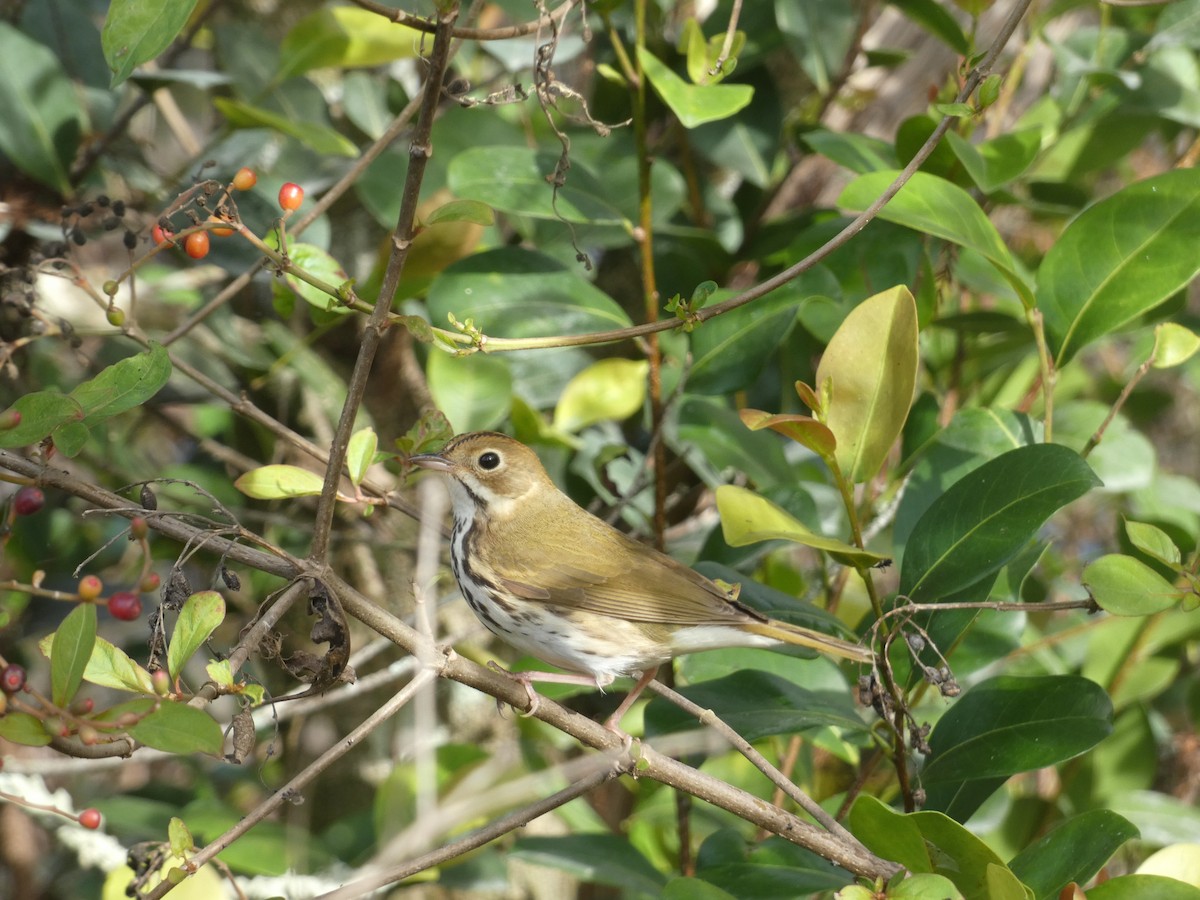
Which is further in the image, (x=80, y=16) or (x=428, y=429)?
(x=80, y=16)

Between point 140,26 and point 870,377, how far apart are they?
3.57 feet

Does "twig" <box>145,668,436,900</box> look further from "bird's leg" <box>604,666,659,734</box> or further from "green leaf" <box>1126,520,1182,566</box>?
"green leaf" <box>1126,520,1182,566</box>

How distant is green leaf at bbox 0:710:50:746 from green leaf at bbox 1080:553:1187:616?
1.32 meters

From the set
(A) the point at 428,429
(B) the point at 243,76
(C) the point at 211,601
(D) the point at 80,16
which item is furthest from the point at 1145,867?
(D) the point at 80,16

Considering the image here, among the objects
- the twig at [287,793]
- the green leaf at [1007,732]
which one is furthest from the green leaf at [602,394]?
the twig at [287,793]

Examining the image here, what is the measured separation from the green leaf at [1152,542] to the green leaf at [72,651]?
4.40 feet

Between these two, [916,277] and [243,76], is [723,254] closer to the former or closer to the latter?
[916,277]

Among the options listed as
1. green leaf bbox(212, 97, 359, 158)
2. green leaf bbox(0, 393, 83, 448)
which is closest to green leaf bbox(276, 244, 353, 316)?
green leaf bbox(0, 393, 83, 448)

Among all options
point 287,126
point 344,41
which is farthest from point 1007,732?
point 344,41

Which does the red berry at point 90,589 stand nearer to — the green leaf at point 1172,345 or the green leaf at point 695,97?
the green leaf at point 695,97

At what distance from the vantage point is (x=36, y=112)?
2.51m

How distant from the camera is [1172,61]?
2662 mm

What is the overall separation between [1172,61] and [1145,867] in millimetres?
1824

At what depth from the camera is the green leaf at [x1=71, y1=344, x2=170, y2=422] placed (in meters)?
→ 1.50
